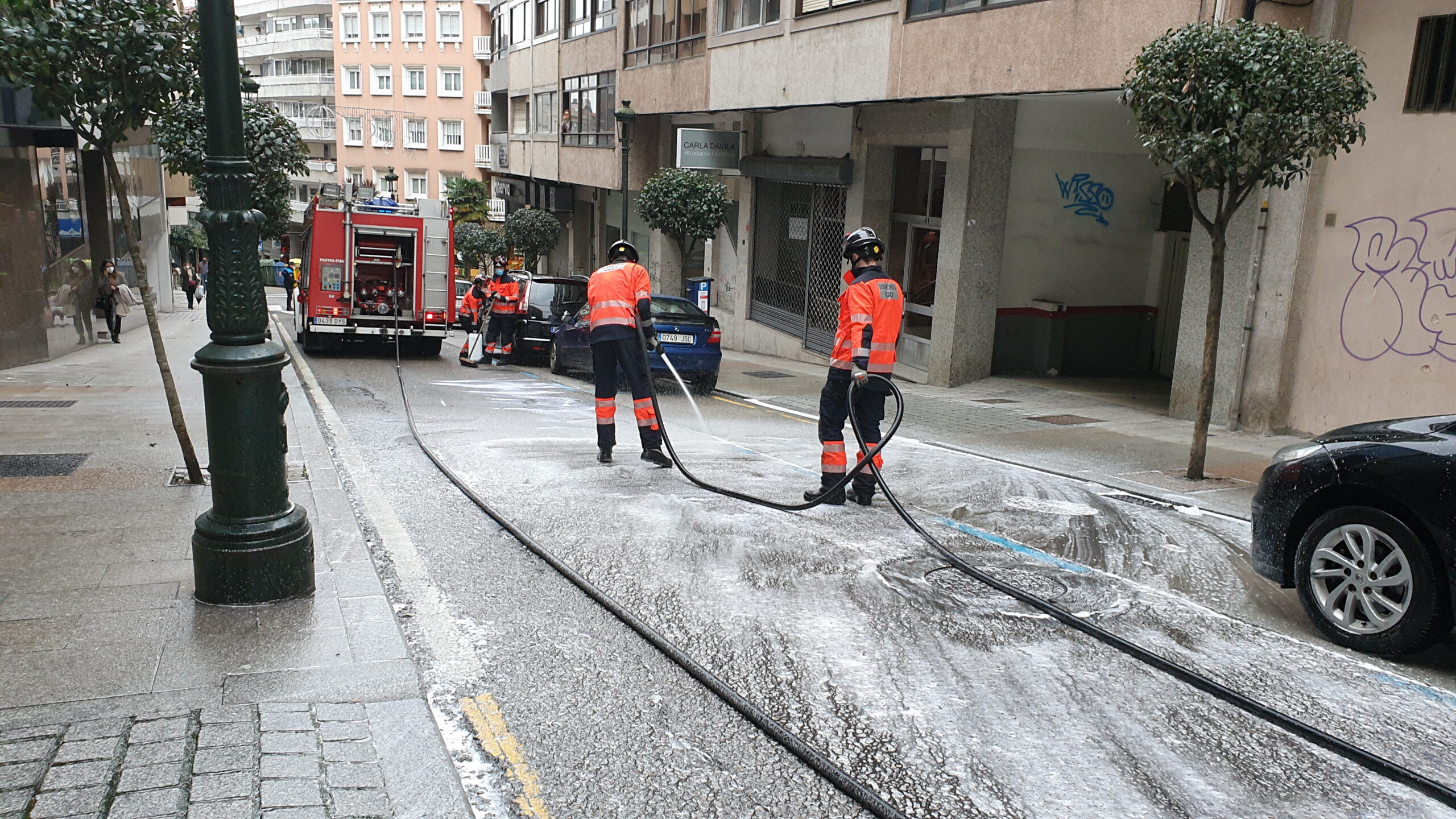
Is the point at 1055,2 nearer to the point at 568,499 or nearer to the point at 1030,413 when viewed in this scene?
the point at 1030,413

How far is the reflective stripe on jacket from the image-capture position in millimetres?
9117

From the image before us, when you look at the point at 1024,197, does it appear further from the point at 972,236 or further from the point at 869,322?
the point at 869,322

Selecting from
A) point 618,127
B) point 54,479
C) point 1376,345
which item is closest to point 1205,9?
point 1376,345

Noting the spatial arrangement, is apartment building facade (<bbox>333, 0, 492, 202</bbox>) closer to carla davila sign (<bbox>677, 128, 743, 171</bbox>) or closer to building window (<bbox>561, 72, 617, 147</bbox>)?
building window (<bbox>561, 72, 617, 147</bbox>)

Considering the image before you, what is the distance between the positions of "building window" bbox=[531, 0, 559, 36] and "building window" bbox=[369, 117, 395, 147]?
28.5m

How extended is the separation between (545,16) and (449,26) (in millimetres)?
27459

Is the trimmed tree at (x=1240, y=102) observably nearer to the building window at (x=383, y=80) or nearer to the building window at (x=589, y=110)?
the building window at (x=589, y=110)

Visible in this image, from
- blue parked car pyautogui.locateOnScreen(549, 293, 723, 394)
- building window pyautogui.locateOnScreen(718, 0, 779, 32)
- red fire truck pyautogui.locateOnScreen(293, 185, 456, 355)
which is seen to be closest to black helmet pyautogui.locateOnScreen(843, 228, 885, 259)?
blue parked car pyautogui.locateOnScreen(549, 293, 723, 394)

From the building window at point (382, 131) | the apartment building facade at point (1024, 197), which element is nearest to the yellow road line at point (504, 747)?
the apartment building facade at point (1024, 197)

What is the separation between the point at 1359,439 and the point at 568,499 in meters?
4.68

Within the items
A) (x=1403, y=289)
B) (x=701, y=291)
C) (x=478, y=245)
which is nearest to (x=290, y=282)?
(x=478, y=245)

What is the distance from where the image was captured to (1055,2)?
43.2 ft

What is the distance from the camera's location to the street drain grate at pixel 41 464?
7.98 meters

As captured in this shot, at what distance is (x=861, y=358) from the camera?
754cm
